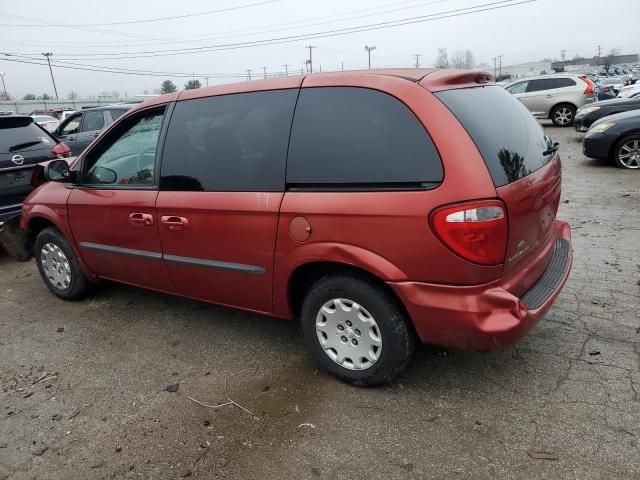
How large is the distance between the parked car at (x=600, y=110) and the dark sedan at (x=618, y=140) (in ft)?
8.25

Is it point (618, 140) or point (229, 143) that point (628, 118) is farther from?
point (229, 143)

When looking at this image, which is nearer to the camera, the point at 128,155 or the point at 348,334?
the point at 348,334

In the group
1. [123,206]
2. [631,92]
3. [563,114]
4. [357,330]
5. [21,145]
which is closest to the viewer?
[357,330]

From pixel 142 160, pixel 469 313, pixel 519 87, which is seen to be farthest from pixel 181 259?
pixel 519 87

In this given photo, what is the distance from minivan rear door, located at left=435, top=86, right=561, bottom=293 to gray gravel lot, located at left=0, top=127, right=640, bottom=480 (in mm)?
756

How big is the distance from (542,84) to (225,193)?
16462mm

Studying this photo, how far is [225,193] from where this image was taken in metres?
3.06

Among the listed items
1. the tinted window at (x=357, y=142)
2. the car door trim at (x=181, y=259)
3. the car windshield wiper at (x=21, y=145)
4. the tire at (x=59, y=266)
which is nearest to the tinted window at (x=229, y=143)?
the tinted window at (x=357, y=142)

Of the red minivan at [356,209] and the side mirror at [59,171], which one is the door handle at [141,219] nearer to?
the red minivan at [356,209]

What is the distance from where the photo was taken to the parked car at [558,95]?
16125 millimetres

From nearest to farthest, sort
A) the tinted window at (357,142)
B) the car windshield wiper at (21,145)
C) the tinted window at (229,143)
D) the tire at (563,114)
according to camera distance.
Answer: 1. the tinted window at (357,142)
2. the tinted window at (229,143)
3. the car windshield wiper at (21,145)
4. the tire at (563,114)

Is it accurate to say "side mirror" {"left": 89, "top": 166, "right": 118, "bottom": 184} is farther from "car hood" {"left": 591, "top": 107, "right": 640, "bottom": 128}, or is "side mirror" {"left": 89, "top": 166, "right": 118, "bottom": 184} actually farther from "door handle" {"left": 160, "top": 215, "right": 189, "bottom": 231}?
"car hood" {"left": 591, "top": 107, "right": 640, "bottom": 128}

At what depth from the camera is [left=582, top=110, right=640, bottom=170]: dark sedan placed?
349 inches

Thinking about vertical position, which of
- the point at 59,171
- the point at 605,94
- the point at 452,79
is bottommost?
the point at 605,94
